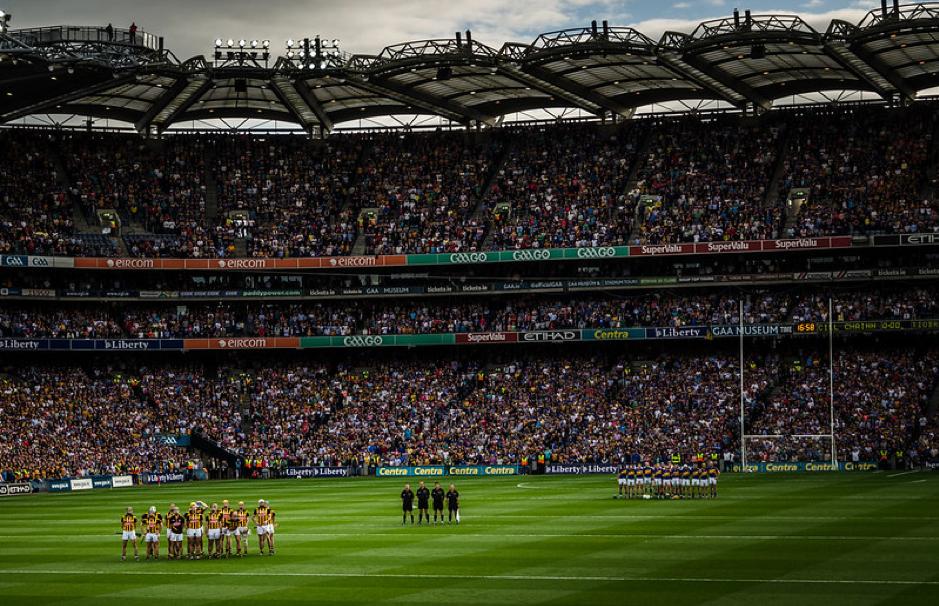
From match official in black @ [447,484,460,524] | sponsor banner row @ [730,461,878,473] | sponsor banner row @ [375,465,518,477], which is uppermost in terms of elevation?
match official in black @ [447,484,460,524]

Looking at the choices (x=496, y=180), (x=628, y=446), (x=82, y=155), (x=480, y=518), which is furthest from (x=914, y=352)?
(x=82, y=155)

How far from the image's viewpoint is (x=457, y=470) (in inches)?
2714

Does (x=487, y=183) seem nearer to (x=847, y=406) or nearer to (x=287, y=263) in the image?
(x=287, y=263)

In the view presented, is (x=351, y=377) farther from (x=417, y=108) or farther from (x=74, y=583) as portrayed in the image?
(x=74, y=583)

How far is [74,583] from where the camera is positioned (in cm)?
2852

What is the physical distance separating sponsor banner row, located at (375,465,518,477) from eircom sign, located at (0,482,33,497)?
19412 millimetres

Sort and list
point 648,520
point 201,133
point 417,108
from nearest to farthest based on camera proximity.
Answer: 1. point 648,520
2. point 417,108
3. point 201,133

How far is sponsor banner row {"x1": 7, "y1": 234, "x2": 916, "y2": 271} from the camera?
7200cm

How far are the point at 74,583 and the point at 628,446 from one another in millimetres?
42900

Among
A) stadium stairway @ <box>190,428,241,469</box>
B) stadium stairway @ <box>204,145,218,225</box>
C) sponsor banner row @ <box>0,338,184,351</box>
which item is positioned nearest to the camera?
stadium stairway @ <box>190,428,241,469</box>

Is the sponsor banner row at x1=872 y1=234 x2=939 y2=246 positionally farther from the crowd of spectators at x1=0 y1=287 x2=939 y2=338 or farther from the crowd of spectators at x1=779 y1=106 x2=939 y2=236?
the crowd of spectators at x1=0 y1=287 x2=939 y2=338

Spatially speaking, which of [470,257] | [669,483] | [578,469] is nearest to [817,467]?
[578,469]

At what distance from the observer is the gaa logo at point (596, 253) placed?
75562mm

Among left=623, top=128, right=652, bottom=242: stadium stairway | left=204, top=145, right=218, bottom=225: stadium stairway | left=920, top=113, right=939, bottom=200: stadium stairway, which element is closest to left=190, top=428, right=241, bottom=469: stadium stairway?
left=204, top=145, right=218, bottom=225: stadium stairway
